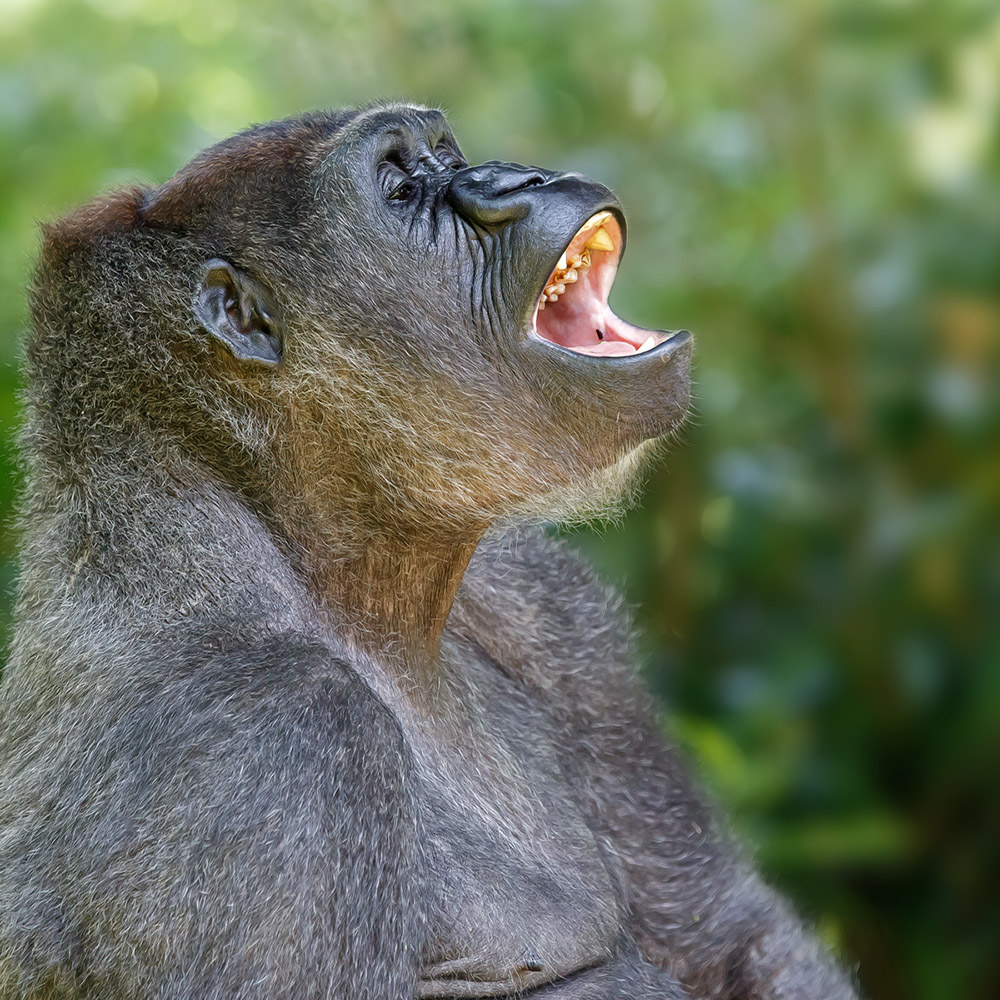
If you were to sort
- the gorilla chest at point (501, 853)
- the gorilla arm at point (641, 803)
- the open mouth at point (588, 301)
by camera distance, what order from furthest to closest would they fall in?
the gorilla arm at point (641, 803), the open mouth at point (588, 301), the gorilla chest at point (501, 853)

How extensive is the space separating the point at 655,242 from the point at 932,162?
1364mm

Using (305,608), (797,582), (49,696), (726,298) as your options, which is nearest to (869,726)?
(797,582)

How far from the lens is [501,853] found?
303 cm

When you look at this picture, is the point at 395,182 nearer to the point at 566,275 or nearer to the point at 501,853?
the point at 566,275

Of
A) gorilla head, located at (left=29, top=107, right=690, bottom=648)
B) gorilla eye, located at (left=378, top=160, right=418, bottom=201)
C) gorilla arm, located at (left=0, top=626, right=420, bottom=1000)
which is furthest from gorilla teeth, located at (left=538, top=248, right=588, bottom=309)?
gorilla arm, located at (left=0, top=626, right=420, bottom=1000)

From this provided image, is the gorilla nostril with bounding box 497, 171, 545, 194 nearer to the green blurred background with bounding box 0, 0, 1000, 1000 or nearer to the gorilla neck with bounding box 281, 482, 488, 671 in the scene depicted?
the gorilla neck with bounding box 281, 482, 488, 671

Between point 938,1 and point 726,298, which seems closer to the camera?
point 938,1

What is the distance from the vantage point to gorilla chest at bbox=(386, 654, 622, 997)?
2824mm

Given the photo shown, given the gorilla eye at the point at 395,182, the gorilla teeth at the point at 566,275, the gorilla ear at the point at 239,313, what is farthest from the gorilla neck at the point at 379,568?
the gorilla eye at the point at 395,182

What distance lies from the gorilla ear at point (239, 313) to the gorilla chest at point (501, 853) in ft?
2.91

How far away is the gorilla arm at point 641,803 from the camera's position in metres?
3.65

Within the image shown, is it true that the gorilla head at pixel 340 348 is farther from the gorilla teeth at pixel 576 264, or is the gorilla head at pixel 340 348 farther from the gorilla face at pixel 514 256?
the gorilla teeth at pixel 576 264

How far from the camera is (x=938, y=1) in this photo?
634cm

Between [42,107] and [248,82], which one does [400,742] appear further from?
[248,82]
